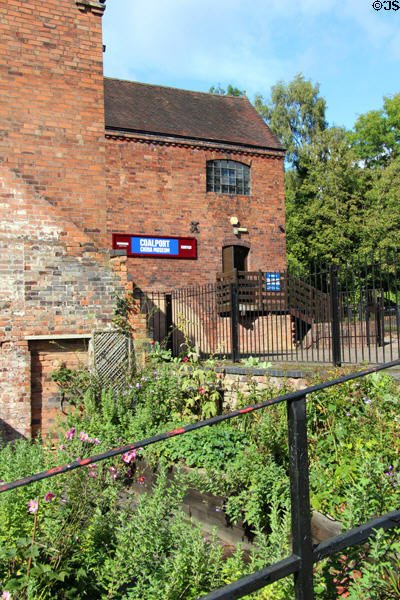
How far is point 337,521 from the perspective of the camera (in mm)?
3611

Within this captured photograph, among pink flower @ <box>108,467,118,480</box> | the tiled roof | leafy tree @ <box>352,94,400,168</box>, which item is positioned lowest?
pink flower @ <box>108,467,118,480</box>

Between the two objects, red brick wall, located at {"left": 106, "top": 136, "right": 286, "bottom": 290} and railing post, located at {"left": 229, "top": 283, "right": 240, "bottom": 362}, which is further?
red brick wall, located at {"left": 106, "top": 136, "right": 286, "bottom": 290}

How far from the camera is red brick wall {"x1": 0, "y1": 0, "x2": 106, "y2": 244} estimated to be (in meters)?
8.66

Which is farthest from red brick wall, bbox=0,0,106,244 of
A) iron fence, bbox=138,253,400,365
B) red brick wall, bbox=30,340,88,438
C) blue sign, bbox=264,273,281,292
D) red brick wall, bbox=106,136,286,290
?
red brick wall, bbox=106,136,286,290

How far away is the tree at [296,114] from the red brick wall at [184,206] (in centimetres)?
A: 1539

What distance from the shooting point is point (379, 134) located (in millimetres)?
34469

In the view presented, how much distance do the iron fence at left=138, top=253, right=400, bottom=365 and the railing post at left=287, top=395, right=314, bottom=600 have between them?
414 cm

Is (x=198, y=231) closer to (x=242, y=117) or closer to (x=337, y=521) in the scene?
(x=242, y=117)

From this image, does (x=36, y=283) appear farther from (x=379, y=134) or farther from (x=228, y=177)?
(x=379, y=134)

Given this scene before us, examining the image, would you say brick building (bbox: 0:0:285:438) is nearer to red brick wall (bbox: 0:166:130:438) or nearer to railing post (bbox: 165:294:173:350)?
red brick wall (bbox: 0:166:130:438)

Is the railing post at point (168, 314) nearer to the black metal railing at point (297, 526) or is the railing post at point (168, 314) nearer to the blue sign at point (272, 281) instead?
the blue sign at point (272, 281)

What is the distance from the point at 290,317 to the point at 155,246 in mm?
6055

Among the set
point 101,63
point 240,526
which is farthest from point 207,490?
point 101,63

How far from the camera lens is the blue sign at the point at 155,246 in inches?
641
